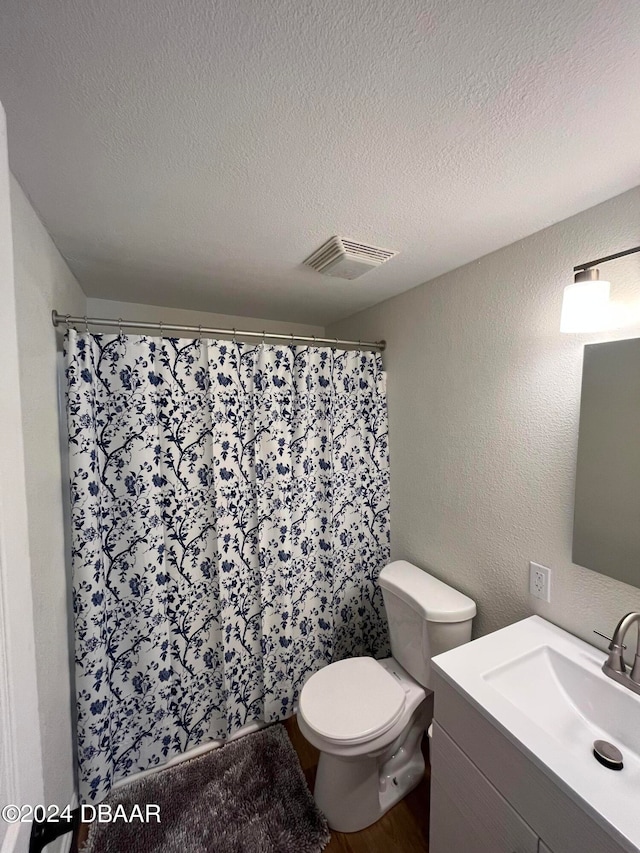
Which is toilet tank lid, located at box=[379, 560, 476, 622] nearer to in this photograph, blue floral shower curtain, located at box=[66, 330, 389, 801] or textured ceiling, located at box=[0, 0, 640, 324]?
blue floral shower curtain, located at box=[66, 330, 389, 801]

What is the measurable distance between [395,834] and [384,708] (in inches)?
18.5

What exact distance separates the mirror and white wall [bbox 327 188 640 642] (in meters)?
0.05

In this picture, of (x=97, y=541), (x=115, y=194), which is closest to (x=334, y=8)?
(x=115, y=194)

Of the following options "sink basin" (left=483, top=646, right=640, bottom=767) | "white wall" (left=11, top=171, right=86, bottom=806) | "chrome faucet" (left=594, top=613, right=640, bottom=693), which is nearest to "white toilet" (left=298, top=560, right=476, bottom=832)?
"sink basin" (left=483, top=646, right=640, bottom=767)

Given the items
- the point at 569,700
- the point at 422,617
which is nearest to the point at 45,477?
the point at 422,617

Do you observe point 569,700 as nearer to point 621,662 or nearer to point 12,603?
point 621,662

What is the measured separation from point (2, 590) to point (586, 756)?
1.35m

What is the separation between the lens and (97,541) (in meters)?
1.39

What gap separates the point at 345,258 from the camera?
53.6 inches

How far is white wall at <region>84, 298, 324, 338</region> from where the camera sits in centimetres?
194

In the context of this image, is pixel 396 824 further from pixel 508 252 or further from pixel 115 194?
pixel 115 194

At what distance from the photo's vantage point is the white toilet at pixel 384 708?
4.22 feet

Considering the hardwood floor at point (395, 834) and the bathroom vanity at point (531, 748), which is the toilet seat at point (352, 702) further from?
the hardwood floor at point (395, 834)

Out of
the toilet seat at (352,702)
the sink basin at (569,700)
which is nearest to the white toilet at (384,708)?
the toilet seat at (352,702)
